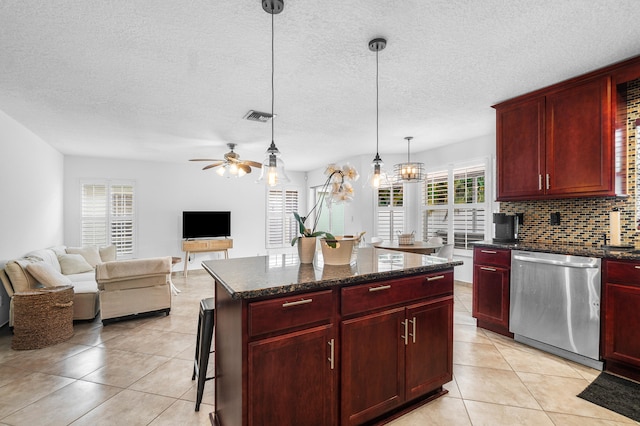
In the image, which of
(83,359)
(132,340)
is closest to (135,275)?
(132,340)

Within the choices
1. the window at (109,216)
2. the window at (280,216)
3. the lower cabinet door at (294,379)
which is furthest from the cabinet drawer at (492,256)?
the window at (109,216)

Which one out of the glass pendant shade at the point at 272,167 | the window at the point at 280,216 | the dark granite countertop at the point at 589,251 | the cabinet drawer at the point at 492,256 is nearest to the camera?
the glass pendant shade at the point at 272,167

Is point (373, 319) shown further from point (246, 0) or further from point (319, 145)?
point (319, 145)

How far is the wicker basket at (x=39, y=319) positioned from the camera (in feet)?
9.61

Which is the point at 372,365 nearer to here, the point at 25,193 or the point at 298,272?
the point at 298,272

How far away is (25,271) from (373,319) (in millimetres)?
3943

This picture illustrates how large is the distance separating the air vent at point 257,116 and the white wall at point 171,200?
3681 millimetres

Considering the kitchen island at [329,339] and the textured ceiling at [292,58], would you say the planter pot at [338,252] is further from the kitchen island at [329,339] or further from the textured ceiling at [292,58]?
the textured ceiling at [292,58]

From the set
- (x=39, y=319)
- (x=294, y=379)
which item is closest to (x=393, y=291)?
(x=294, y=379)

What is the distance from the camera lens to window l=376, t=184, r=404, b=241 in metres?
6.07

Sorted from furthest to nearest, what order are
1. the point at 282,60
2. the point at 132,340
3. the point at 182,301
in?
the point at 182,301
the point at 132,340
the point at 282,60

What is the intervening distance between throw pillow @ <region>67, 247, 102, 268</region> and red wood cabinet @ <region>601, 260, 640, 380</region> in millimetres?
6630

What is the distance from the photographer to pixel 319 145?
5.33m

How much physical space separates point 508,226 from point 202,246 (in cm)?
555
